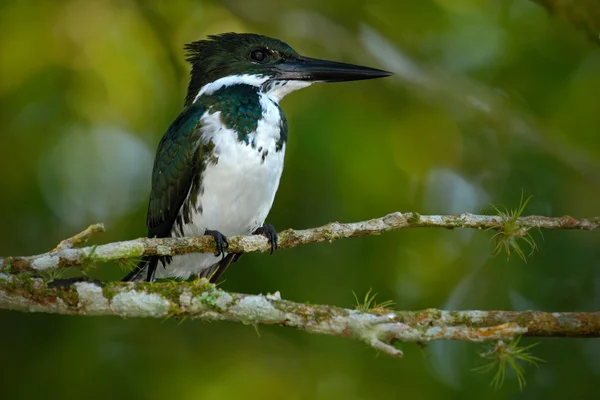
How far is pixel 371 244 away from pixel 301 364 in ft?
3.07

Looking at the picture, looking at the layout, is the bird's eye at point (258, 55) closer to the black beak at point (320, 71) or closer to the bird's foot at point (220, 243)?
the black beak at point (320, 71)

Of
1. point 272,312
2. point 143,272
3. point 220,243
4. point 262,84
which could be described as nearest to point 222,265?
point 143,272

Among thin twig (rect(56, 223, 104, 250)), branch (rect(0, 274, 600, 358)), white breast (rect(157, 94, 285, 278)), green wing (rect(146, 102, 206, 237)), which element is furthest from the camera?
green wing (rect(146, 102, 206, 237))

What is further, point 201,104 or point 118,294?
point 201,104

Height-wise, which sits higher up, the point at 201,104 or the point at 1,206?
the point at 201,104

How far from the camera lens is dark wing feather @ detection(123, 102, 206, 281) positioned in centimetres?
460

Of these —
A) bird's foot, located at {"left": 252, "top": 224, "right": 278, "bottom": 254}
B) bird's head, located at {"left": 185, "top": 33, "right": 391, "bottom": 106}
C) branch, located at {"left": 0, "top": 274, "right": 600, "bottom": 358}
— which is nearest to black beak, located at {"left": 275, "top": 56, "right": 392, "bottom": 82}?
bird's head, located at {"left": 185, "top": 33, "right": 391, "bottom": 106}

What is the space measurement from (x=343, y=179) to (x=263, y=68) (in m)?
0.99

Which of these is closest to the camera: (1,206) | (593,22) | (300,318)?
(300,318)

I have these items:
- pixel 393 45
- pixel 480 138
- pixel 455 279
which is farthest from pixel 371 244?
pixel 393 45

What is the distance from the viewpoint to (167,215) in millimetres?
4805

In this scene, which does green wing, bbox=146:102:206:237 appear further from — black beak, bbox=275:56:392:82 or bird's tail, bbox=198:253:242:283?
black beak, bbox=275:56:392:82

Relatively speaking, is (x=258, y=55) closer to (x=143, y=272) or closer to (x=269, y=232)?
(x=269, y=232)

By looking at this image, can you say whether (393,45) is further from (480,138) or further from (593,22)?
(593,22)
